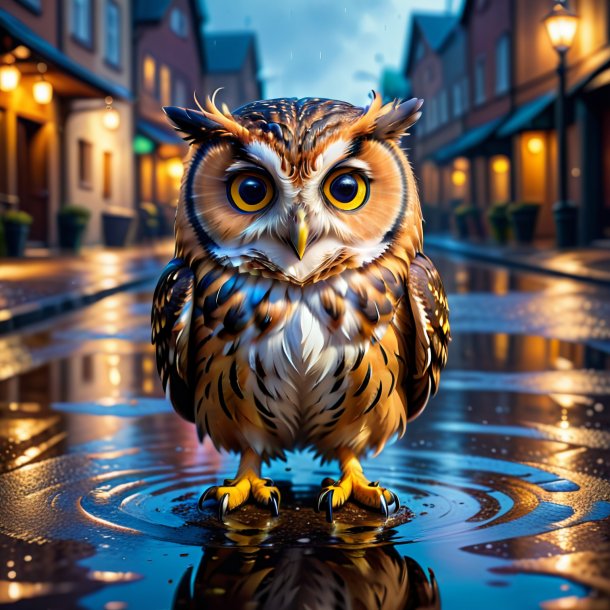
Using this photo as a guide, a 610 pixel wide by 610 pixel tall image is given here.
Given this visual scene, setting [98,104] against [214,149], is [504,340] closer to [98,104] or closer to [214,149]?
[214,149]

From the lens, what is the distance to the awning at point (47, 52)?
18391mm

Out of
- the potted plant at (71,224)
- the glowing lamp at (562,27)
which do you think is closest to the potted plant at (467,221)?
the glowing lamp at (562,27)

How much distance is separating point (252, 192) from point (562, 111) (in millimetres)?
20637

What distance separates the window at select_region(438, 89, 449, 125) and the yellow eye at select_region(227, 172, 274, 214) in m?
46.5

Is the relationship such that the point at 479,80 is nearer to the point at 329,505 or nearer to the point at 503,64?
the point at 503,64

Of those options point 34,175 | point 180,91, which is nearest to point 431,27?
point 180,91

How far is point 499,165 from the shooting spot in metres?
39.1

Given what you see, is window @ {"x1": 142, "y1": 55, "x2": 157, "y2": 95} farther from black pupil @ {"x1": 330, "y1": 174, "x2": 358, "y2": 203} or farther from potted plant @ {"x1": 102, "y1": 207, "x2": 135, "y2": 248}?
black pupil @ {"x1": 330, "y1": 174, "x2": 358, "y2": 203}

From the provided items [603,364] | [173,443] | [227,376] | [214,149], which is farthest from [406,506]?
[603,364]

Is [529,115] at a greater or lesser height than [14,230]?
greater

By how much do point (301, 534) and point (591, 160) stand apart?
24.3 meters

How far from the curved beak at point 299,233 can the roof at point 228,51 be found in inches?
2326

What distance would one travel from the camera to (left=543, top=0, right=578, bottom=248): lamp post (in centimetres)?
2189

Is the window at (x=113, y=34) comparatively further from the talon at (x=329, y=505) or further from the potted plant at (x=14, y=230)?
the talon at (x=329, y=505)
